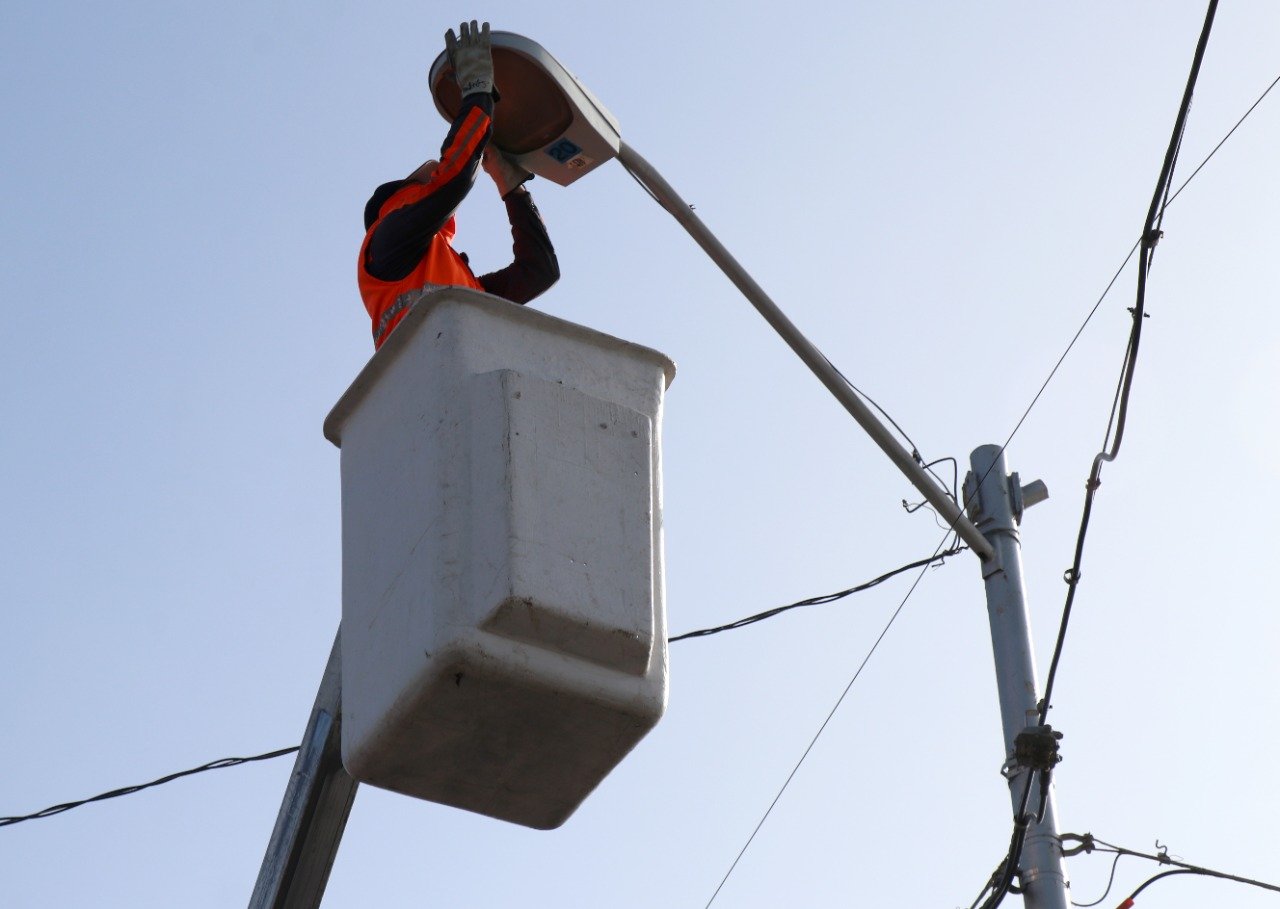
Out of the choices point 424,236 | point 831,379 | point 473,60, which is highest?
point 831,379

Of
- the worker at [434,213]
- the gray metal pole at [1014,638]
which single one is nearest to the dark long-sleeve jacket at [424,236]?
the worker at [434,213]

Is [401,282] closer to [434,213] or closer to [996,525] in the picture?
[434,213]

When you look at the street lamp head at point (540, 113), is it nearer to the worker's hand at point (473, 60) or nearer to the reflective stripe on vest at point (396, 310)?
the worker's hand at point (473, 60)

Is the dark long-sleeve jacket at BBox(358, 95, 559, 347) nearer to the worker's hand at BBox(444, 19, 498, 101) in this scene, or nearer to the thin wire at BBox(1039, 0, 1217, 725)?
the worker's hand at BBox(444, 19, 498, 101)

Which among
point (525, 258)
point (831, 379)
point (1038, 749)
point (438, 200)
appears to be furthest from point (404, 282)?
point (1038, 749)

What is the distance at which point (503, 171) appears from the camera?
17.2 ft

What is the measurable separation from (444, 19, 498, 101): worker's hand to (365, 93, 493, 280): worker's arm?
25mm

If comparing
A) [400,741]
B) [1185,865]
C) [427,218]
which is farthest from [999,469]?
[400,741]

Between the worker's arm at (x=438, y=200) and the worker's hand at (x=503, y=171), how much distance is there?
0.43 m

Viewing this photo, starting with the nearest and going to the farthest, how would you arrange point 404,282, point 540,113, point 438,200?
point 438,200 < point 404,282 < point 540,113

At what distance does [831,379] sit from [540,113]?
1.35 m

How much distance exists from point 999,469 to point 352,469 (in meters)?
2.98

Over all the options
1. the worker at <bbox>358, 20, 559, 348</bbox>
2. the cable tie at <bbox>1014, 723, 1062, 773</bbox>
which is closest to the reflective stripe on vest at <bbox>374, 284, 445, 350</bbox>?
the worker at <bbox>358, 20, 559, 348</bbox>

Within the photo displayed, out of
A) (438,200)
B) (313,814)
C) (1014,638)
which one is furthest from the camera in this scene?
(1014,638)
